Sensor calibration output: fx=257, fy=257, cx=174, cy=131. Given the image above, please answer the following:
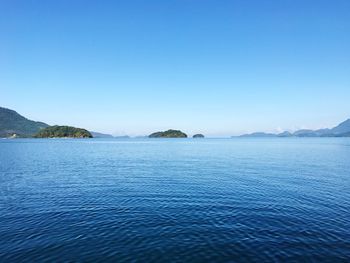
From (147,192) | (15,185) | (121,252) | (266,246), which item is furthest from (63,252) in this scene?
(15,185)

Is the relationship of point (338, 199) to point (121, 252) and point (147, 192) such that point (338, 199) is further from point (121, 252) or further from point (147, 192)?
point (121, 252)

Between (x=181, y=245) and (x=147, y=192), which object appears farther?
(x=147, y=192)

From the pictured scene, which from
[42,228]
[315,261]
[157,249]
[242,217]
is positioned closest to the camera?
[315,261]

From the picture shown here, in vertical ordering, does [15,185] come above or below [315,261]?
above

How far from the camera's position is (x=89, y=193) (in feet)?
139

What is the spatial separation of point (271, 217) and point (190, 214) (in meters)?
9.63

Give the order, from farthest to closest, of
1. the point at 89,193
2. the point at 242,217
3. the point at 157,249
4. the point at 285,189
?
1. the point at 285,189
2. the point at 89,193
3. the point at 242,217
4. the point at 157,249

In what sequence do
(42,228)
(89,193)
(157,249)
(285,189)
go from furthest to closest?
1. (285,189)
2. (89,193)
3. (42,228)
4. (157,249)

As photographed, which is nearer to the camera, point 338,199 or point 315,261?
point 315,261

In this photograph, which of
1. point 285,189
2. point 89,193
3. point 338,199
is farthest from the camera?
point 285,189

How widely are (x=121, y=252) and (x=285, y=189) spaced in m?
34.3

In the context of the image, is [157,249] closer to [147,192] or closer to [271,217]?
[271,217]

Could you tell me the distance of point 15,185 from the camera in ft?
159

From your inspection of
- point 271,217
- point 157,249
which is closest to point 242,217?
point 271,217
